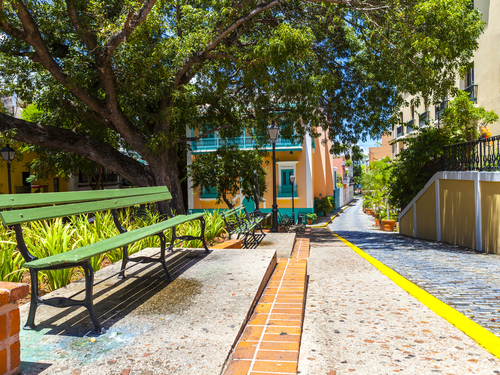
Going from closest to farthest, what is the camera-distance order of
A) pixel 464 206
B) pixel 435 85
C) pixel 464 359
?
1. pixel 464 359
2. pixel 464 206
3. pixel 435 85

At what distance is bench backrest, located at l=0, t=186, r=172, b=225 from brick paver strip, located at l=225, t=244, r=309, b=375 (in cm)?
189

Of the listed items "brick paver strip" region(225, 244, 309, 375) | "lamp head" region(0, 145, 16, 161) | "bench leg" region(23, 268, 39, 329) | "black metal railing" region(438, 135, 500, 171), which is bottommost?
"brick paver strip" region(225, 244, 309, 375)

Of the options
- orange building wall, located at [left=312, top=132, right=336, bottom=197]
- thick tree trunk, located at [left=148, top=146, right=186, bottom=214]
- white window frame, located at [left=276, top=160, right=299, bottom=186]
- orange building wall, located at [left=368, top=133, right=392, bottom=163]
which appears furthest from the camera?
orange building wall, located at [left=368, top=133, right=392, bottom=163]

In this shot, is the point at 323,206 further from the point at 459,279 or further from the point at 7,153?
the point at 459,279

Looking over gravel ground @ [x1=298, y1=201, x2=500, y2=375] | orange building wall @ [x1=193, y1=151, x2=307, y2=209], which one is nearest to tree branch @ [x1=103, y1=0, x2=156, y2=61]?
gravel ground @ [x1=298, y1=201, x2=500, y2=375]

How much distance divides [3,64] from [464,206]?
14.5m

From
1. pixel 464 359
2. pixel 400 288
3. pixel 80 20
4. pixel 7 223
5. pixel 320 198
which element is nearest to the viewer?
pixel 7 223

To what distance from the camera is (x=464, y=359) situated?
291cm

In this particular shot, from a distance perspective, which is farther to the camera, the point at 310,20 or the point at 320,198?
the point at 320,198

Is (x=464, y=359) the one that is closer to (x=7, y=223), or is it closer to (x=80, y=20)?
(x=7, y=223)

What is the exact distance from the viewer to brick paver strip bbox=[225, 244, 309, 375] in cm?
241

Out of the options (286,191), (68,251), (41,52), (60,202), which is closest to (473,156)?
(60,202)

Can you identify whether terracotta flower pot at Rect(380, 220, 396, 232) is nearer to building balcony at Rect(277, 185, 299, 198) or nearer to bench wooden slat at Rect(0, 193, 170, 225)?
building balcony at Rect(277, 185, 299, 198)

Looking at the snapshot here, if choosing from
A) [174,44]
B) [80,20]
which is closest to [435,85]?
[174,44]
